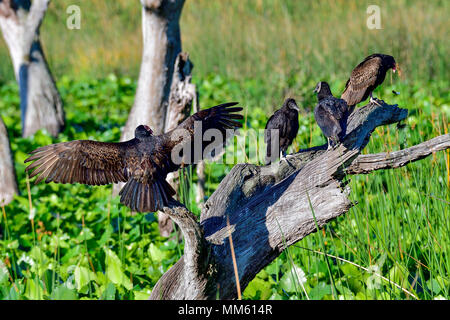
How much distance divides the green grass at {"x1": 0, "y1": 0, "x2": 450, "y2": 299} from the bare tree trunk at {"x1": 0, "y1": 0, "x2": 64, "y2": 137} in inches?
13.8

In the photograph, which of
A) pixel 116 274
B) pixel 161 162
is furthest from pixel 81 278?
pixel 161 162

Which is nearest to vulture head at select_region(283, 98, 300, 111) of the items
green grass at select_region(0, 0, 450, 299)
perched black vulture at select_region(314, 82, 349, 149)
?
green grass at select_region(0, 0, 450, 299)

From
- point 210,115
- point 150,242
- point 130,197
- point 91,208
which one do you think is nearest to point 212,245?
point 130,197

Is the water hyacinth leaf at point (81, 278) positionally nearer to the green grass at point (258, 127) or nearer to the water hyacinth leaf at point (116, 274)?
the green grass at point (258, 127)

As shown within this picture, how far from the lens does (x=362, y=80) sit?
3211 millimetres

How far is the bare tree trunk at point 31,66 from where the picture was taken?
22.4 feet

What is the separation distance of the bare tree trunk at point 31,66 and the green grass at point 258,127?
350mm

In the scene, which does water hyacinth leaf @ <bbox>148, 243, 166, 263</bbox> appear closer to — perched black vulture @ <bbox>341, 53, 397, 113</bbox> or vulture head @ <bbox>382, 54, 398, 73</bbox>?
perched black vulture @ <bbox>341, 53, 397, 113</bbox>

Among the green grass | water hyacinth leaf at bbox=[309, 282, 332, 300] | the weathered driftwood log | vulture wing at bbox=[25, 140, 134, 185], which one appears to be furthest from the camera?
the green grass

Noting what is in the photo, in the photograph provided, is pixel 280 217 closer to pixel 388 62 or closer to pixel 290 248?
pixel 290 248

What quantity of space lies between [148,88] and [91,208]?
4.07 ft

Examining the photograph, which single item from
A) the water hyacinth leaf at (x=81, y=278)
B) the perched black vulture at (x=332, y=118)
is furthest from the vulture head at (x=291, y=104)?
the water hyacinth leaf at (x=81, y=278)

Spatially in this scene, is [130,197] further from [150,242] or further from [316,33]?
[316,33]

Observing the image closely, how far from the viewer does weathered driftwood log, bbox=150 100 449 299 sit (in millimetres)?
2723
